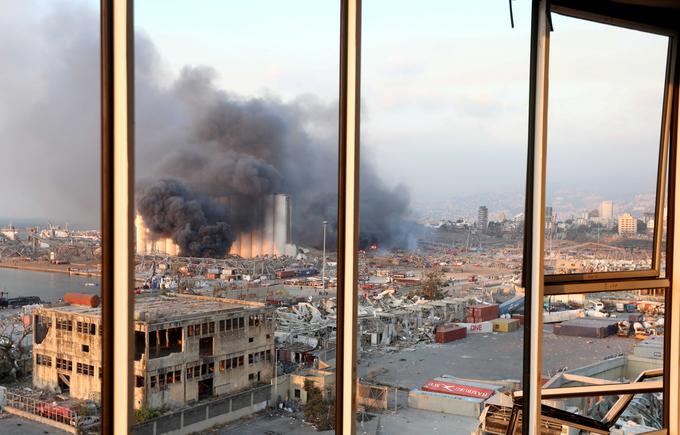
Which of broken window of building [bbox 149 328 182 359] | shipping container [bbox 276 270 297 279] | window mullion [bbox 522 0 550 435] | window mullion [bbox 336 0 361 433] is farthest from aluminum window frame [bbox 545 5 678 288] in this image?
broken window of building [bbox 149 328 182 359]

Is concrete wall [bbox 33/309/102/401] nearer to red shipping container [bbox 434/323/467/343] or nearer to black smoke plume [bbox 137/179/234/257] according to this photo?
black smoke plume [bbox 137/179/234/257]

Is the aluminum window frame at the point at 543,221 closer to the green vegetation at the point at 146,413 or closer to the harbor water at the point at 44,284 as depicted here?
the green vegetation at the point at 146,413

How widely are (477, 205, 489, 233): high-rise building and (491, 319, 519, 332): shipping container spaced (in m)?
0.45

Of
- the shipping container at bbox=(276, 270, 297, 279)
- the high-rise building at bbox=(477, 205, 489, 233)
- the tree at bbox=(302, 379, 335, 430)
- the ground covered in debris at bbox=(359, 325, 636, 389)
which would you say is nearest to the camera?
the shipping container at bbox=(276, 270, 297, 279)

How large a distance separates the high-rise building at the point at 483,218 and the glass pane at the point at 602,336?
55 cm

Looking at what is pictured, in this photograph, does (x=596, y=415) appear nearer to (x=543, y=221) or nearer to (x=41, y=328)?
(x=543, y=221)

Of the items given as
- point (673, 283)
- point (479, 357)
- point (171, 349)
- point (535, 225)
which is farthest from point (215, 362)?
point (673, 283)

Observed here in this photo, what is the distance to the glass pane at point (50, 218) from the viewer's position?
52.6 inches

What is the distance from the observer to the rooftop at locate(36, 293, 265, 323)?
1.46m

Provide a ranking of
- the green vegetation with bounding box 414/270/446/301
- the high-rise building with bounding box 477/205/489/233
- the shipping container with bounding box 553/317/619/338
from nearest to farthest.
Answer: the green vegetation with bounding box 414/270/446/301
the high-rise building with bounding box 477/205/489/233
the shipping container with bounding box 553/317/619/338

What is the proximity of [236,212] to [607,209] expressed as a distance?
221 centimetres

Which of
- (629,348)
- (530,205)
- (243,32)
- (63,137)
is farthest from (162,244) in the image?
(629,348)

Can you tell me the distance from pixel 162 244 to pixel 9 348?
18.1 inches

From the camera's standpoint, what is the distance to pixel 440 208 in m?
2.59
